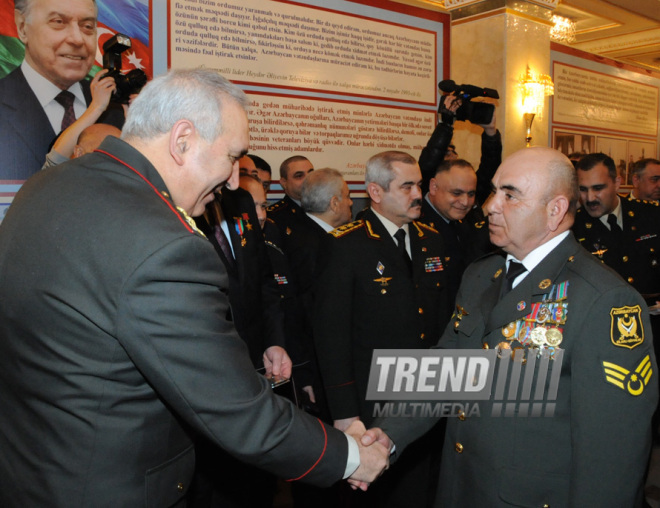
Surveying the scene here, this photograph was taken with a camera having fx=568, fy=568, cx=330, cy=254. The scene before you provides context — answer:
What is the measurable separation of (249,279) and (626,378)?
1617 mm

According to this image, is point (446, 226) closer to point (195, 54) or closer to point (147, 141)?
point (195, 54)

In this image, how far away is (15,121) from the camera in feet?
10.9

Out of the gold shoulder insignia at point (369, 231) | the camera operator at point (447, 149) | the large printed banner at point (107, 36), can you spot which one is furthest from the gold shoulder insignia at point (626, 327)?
the large printed banner at point (107, 36)

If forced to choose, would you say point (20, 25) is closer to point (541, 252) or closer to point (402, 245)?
point (402, 245)

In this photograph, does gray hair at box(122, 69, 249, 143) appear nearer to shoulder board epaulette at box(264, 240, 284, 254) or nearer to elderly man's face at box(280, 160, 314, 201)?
shoulder board epaulette at box(264, 240, 284, 254)

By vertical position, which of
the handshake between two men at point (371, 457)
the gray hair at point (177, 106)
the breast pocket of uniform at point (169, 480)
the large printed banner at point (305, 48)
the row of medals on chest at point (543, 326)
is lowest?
the handshake between two men at point (371, 457)

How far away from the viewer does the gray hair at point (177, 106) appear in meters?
1.45

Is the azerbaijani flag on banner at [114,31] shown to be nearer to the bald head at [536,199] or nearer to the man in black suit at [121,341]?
the man in black suit at [121,341]

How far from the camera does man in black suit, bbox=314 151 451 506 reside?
2.67 m

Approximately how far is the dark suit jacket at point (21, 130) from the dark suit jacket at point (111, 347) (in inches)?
87.2

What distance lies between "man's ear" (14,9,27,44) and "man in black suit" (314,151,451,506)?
7.13 feet

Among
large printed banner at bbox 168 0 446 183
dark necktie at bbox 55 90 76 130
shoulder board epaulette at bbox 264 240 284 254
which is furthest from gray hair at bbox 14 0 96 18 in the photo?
shoulder board epaulette at bbox 264 240 284 254

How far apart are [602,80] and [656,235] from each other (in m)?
4.99

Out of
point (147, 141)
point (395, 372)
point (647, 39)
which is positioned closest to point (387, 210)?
point (395, 372)
